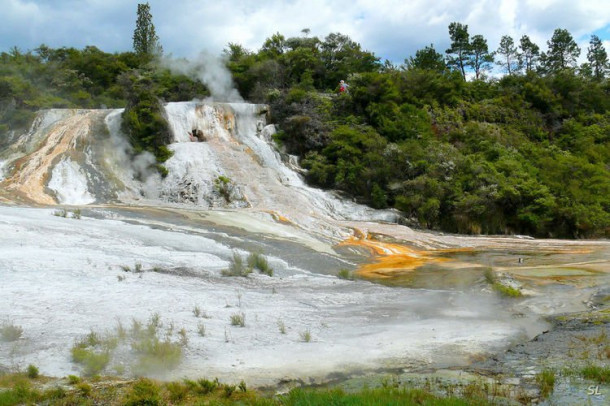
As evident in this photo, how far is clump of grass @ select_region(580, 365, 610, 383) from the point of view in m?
6.05

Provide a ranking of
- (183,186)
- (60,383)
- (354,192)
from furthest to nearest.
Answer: (354,192) < (183,186) < (60,383)

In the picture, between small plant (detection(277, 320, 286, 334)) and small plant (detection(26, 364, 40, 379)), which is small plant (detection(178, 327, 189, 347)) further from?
small plant (detection(26, 364, 40, 379))

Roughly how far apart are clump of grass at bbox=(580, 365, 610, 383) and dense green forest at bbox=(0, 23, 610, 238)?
19.5 metres

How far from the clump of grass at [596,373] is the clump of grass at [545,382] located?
0.37 meters

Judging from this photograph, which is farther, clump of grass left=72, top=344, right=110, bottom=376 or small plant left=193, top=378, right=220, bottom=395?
clump of grass left=72, top=344, right=110, bottom=376

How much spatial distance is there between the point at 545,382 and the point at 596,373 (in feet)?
2.34

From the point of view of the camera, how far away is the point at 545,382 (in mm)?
5977

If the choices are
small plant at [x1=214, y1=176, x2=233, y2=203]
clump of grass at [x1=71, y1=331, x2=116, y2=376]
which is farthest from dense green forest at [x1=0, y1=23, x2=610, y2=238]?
clump of grass at [x1=71, y1=331, x2=116, y2=376]

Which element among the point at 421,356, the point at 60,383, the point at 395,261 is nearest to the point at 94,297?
the point at 60,383

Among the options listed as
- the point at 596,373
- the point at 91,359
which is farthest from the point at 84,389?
the point at 596,373

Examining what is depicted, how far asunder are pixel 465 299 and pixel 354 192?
18.0m

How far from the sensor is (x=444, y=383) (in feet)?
20.6

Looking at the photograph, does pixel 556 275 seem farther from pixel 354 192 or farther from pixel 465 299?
pixel 354 192

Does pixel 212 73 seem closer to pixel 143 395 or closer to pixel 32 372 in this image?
pixel 32 372
